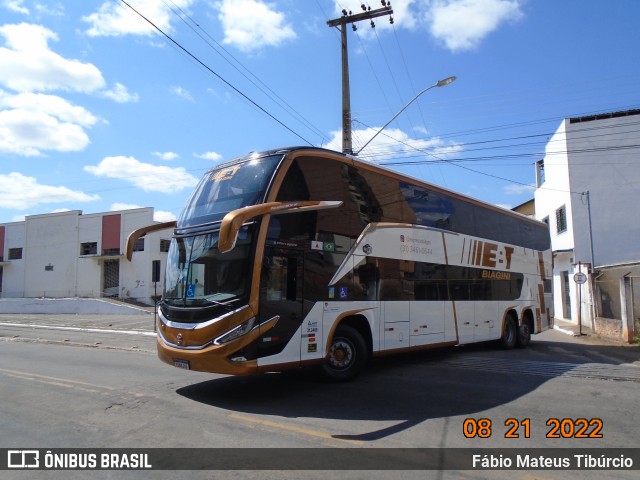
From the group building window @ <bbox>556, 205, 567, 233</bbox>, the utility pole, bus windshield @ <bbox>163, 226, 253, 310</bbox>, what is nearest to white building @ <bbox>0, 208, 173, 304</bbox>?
the utility pole

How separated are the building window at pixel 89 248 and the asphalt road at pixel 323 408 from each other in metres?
33.2

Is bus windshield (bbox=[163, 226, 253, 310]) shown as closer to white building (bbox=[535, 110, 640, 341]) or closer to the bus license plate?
the bus license plate

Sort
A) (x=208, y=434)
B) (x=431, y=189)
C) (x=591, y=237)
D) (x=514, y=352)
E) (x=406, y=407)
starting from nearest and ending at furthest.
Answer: (x=208, y=434) < (x=406, y=407) < (x=431, y=189) < (x=514, y=352) < (x=591, y=237)

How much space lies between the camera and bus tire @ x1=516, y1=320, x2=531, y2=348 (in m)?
15.4

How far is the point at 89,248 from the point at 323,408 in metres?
42.0

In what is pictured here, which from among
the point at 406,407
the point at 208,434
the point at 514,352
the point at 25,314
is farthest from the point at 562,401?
the point at 25,314

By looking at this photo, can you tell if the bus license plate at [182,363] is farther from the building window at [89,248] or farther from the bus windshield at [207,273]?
the building window at [89,248]

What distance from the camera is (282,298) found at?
7.63 meters

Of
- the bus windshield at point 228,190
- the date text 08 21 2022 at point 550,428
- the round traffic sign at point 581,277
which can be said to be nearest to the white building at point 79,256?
the round traffic sign at point 581,277

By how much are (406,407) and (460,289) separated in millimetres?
Answer: 5820

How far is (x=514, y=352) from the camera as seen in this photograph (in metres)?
14.2

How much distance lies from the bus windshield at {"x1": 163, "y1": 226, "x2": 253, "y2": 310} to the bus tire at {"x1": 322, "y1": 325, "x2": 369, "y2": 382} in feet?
7.37

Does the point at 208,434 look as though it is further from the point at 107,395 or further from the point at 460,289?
the point at 460,289

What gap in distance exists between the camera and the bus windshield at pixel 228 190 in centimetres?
784
